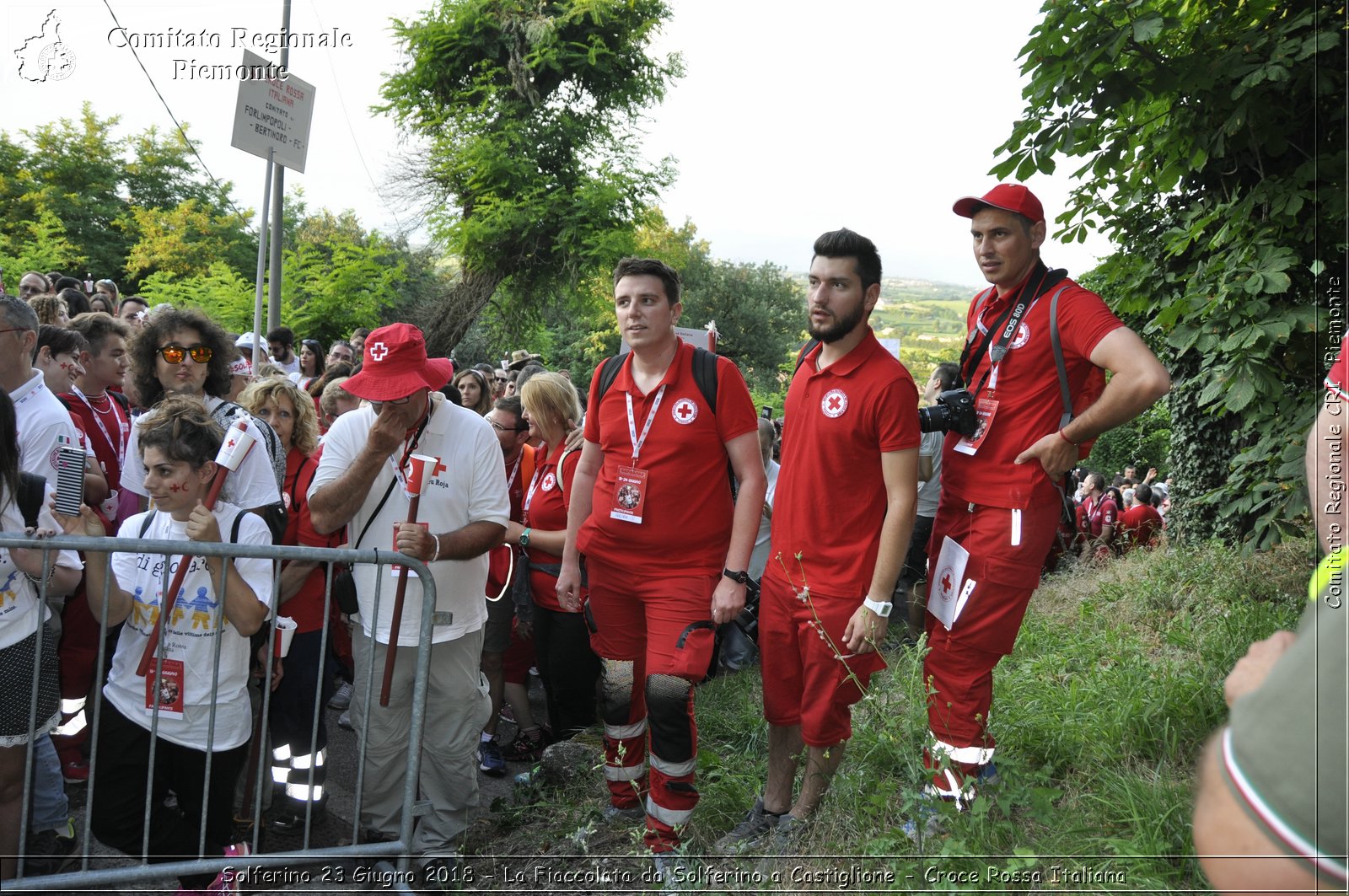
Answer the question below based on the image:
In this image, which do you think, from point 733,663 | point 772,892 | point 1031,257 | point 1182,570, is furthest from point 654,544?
point 1182,570

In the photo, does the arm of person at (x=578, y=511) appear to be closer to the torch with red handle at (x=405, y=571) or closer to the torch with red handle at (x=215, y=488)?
the torch with red handle at (x=405, y=571)

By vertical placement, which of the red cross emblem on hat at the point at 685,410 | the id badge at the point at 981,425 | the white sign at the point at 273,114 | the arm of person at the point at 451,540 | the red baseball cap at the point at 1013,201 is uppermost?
the white sign at the point at 273,114

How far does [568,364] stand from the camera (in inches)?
1935

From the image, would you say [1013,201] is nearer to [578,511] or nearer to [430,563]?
[578,511]

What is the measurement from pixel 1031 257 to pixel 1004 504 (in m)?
0.99

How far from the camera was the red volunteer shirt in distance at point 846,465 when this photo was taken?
3.44 metres

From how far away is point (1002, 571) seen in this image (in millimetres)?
3268

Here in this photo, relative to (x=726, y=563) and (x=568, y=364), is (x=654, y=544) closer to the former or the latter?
(x=726, y=563)

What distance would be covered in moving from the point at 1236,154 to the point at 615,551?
Result: 14.8 feet

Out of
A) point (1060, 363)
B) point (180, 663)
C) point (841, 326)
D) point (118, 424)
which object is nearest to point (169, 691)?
point (180, 663)

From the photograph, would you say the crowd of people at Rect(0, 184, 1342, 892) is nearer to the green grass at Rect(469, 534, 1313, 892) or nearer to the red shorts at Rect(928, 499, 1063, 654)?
the red shorts at Rect(928, 499, 1063, 654)

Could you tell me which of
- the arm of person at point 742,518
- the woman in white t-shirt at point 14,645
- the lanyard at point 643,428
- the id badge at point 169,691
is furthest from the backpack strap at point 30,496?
the arm of person at point 742,518

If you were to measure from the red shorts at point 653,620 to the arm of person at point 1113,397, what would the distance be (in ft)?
4.50

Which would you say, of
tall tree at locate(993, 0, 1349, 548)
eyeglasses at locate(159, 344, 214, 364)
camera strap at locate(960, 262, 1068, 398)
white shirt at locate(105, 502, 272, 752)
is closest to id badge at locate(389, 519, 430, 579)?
white shirt at locate(105, 502, 272, 752)
